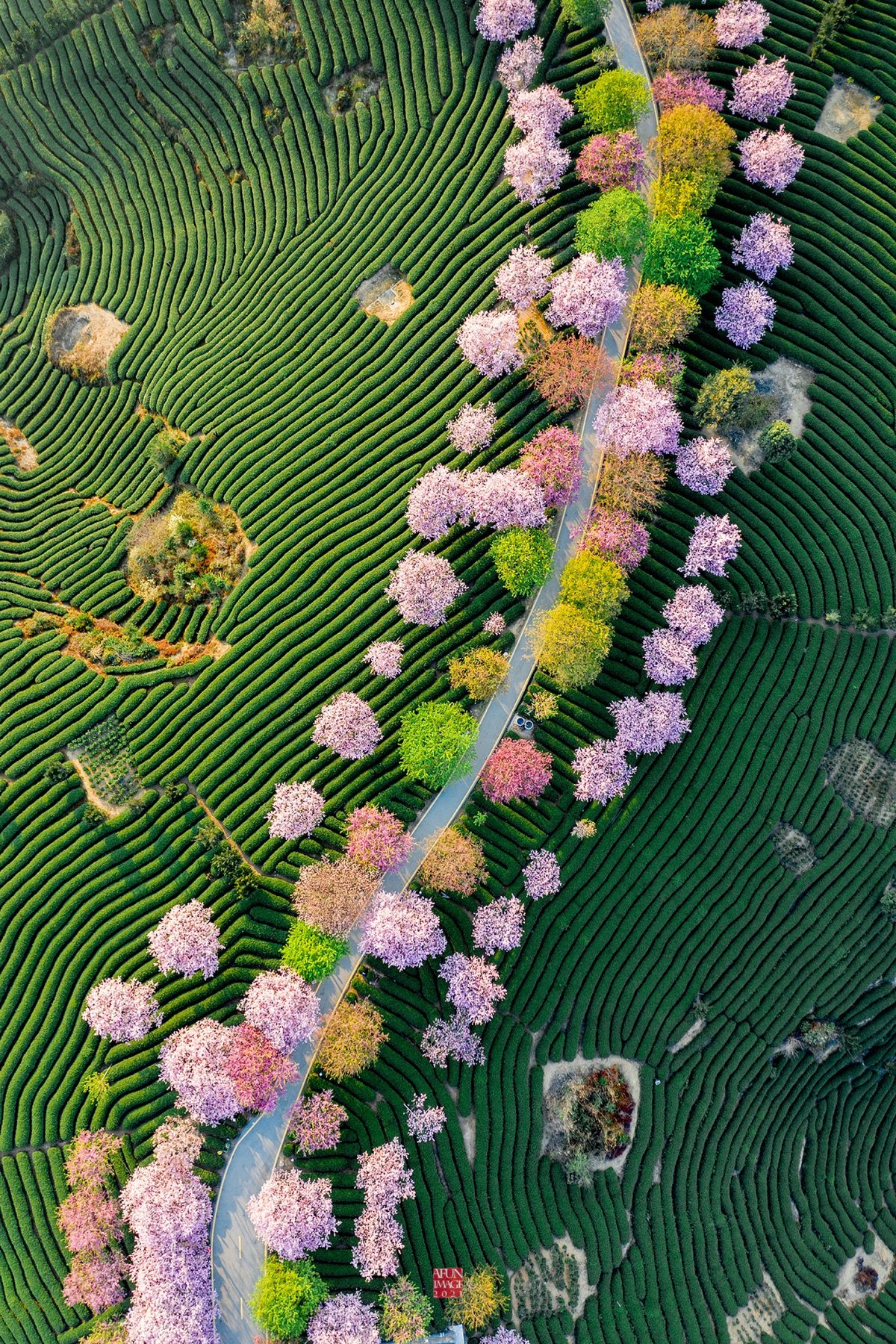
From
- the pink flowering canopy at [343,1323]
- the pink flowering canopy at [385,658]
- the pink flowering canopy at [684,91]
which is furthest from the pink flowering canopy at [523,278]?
the pink flowering canopy at [343,1323]

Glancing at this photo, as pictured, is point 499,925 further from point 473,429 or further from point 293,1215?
point 473,429

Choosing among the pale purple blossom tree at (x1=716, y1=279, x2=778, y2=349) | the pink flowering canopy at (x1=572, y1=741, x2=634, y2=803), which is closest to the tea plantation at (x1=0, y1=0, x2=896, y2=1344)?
the pale purple blossom tree at (x1=716, y1=279, x2=778, y2=349)

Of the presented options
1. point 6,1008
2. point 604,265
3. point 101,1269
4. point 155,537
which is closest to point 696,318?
point 604,265

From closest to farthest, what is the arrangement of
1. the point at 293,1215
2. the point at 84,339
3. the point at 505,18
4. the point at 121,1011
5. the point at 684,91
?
1. the point at 293,1215
2. the point at 121,1011
3. the point at 684,91
4. the point at 505,18
5. the point at 84,339

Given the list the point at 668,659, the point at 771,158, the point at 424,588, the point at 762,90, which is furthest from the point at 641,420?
the point at 762,90

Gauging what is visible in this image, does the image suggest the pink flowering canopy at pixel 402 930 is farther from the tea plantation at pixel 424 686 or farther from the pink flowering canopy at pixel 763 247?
the pink flowering canopy at pixel 763 247

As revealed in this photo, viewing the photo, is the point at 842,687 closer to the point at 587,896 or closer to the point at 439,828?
the point at 587,896
